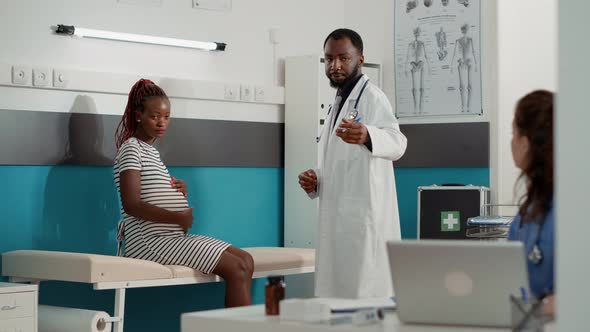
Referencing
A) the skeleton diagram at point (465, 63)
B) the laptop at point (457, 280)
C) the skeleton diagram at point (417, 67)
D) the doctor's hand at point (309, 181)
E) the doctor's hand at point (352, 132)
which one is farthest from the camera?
the skeleton diagram at point (417, 67)

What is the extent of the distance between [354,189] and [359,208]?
9 cm

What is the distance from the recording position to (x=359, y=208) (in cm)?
438

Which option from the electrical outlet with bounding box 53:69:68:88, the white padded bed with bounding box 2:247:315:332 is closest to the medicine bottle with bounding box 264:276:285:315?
the white padded bed with bounding box 2:247:315:332

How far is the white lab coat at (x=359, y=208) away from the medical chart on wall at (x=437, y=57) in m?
1.69

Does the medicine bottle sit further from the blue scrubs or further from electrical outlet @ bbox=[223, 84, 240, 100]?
electrical outlet @ bbox=[223, 84, 240, 100]

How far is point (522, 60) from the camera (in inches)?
230

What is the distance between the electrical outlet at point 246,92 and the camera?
19.1 feet

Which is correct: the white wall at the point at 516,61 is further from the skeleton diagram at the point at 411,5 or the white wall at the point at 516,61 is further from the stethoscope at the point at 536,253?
the stethoscope at the point at 536,253

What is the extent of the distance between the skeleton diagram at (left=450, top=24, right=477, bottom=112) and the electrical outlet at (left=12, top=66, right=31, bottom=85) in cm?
261

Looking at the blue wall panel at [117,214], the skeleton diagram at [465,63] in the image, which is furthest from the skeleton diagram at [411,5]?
the blue wall panel at [117,214]

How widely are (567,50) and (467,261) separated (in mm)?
543

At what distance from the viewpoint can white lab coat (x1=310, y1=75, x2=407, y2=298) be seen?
434 centimetres

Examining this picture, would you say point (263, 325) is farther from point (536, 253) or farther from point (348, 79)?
point (348, 79)

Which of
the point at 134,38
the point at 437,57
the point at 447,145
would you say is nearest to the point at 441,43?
the point at 437,57
